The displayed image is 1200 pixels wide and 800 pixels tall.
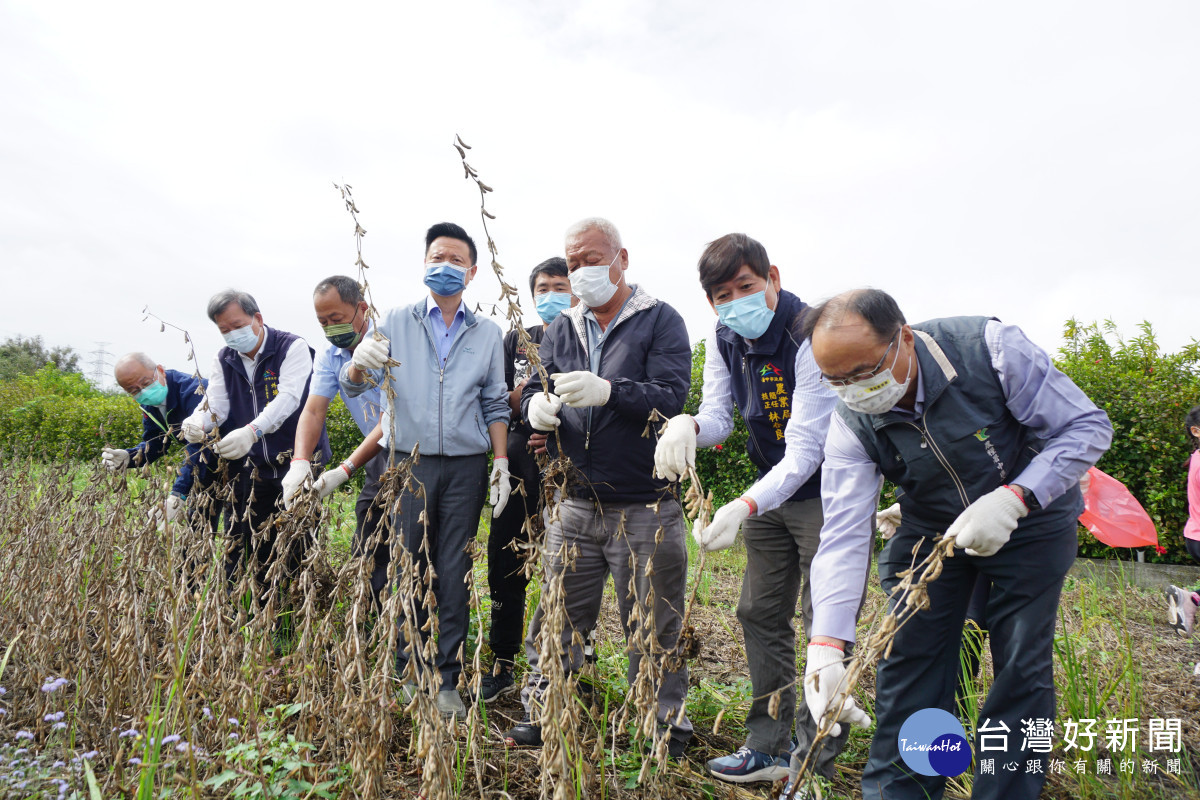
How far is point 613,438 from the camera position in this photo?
279cm

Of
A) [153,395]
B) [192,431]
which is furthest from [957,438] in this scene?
[153,395]

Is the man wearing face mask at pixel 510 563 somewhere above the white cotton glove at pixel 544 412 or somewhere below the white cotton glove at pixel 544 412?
below

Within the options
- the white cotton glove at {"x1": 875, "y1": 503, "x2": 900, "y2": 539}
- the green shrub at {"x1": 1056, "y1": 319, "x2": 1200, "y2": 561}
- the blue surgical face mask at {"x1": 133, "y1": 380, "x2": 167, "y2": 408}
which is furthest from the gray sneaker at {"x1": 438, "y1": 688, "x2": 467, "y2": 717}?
the green shrub at {"x1": 1056, "y1": 319, "x2": 1200, "y2": 561}

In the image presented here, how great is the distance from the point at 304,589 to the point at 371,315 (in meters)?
0.83

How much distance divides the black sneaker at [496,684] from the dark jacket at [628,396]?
105 centimetres

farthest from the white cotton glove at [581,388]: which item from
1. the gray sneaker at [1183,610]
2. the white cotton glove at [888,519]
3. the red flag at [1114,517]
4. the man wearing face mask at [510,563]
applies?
the gray sneaker at [1183,610]

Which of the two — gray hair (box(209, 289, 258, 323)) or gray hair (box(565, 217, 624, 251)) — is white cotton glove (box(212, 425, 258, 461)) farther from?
gray hair (box(565, 217, 624, 251))

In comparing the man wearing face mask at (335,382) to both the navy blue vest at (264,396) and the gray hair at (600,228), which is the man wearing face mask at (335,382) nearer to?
the navy blue vest at (264,396)

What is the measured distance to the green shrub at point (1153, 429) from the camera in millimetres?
5922

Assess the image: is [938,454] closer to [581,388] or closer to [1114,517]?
[581,388]

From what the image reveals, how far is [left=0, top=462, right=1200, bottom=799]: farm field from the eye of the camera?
1.62 m

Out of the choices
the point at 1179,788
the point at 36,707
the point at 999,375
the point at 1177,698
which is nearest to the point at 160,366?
the point at 36,707

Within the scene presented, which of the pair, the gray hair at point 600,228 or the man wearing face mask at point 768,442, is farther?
the gray hair at point 600,228

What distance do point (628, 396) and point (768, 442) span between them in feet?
2.23
